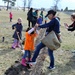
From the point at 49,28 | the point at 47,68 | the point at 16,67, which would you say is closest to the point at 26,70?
the point at 16,67

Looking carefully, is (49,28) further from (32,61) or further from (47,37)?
(32,61)

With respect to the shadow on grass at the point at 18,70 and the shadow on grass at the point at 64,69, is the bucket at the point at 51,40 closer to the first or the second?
the shadow on grass at the point at 64,69

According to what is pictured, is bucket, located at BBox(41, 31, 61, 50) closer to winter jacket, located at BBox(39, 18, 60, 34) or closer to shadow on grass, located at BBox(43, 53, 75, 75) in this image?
winter jacket, located at BBox(39, 18, 60, 34)

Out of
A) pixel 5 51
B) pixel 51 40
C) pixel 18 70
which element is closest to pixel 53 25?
pixel 51 40

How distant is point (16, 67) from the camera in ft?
21.4

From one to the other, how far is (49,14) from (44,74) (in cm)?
176

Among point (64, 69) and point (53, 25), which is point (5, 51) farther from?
point (53, 25)

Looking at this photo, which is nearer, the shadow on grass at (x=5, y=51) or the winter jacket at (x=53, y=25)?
the winter jacket at (x=53, y=25)

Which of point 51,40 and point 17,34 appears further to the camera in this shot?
point 17,34

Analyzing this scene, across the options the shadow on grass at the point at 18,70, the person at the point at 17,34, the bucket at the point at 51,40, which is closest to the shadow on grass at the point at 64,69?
the shadow on grass at the point at 18,70

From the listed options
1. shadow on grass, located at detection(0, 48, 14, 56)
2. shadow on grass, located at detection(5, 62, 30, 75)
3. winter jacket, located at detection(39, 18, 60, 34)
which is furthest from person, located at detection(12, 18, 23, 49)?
winter jacket, located at detection(39, 18, 60, 34)

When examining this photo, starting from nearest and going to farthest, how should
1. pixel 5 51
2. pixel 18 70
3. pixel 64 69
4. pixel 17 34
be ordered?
pixel 18 70 → pixel 64 69 → pixel 5 51 → pixel 17 34

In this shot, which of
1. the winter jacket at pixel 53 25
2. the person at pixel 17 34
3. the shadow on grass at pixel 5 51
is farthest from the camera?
the person at pixel 17 34

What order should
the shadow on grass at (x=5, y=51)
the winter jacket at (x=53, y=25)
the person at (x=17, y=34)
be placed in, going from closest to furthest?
the winter jacket at (x=53, y=25)
the shadow on grass at (x=5, y=51)
the person at (x=17, y=34)
